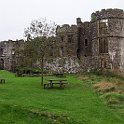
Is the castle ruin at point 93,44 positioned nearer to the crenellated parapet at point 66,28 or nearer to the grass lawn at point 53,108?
the crenellated parapet at point 66,28

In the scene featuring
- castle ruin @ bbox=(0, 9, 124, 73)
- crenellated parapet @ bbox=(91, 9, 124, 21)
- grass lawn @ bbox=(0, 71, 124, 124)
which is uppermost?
crenellated parapet @ bbox=(91, 9, 124, 21)

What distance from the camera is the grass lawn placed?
22.8 metres

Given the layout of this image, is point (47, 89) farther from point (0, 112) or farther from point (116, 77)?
point (116, 77)

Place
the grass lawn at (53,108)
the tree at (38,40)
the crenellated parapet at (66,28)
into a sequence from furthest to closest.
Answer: the crenellated parapet at (66,28) < the tree at (38,40) < the grass lawn at (53,108)

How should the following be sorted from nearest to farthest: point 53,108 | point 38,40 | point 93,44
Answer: point 53,108
point 38,40
point 93,44

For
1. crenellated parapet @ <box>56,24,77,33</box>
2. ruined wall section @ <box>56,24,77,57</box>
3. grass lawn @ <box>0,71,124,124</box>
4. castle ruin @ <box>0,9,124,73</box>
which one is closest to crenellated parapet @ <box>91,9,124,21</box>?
castle ruin @ <box>0,9,124,73</box>

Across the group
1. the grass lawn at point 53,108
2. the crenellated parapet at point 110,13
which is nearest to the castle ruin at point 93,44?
the crenellated parapet at point 110,13

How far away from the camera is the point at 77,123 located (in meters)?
22.0

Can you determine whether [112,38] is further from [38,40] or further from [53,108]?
[53,108]

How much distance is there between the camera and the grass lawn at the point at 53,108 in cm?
2278

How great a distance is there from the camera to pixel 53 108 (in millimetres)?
25578

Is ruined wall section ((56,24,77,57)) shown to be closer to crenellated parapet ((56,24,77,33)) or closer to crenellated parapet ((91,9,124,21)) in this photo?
crenellated parapet ((56,24,77,33))

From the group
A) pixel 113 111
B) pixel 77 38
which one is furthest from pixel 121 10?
pixel 113 111

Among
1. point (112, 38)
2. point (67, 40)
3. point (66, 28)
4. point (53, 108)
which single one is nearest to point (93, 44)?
point (112, 38)
